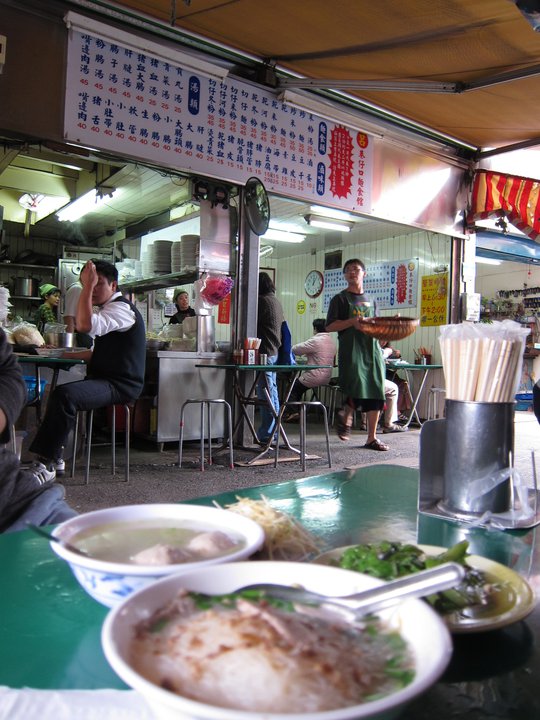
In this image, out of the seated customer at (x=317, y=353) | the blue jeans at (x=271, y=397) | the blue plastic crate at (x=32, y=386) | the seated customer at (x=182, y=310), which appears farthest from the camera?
the seated customer at (x=317, y=353)

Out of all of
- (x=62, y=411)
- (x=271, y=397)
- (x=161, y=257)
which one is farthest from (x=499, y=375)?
(x=161, y=257)

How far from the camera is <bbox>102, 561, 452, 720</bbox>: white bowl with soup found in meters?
0.41

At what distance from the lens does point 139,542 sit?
0.79 m

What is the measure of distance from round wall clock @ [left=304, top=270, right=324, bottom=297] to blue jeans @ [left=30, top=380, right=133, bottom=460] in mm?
7943

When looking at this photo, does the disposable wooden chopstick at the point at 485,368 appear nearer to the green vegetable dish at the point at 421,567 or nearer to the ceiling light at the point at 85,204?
the green vegetable dish at the point at 421,567

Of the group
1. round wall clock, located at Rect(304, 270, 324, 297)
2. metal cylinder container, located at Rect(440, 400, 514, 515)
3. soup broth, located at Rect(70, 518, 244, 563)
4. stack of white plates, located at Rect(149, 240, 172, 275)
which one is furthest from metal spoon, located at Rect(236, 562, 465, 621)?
round wall clock, located at Rect(304, 270, 324, 297)

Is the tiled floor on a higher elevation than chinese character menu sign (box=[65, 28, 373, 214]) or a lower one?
lower

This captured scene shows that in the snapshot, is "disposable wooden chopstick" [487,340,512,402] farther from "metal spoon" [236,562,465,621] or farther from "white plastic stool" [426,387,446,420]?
"white plastic stool" [426,387,446,420]

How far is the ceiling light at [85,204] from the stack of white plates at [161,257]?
4.15 ft

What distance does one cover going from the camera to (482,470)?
1.16 metres

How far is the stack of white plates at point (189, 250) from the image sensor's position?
229 inches

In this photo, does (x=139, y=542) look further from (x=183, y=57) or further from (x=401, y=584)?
(x=183, y=57)

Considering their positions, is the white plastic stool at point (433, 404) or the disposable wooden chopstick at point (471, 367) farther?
the white plastic stool at point (433, 404)

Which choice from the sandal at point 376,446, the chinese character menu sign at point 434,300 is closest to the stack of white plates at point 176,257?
the sandal at point 376,446
